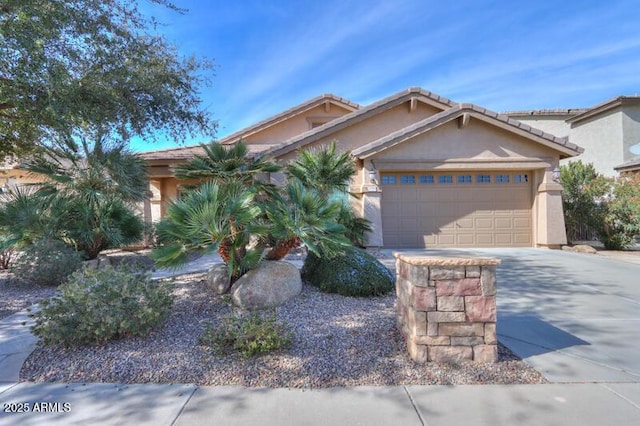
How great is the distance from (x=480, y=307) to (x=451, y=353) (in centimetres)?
55

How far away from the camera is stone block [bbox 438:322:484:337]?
10.9 ft

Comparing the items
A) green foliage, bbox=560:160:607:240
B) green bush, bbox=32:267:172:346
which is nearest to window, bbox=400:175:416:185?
green foliage, bbox=560:160:607:240

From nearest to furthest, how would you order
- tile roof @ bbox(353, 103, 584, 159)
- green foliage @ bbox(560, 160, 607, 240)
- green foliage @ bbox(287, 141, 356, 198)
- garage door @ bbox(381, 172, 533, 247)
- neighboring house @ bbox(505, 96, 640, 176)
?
green foliage @ bbox(287, 141, 356, 198) → tile roof @ bbox(353, 103, 584, 159) → garage door @ bbox(381, 172, 533, 247) → green foliage @ bbox(560, 160, 607, 240) → neighboring house @ bbox(505, 96, 640, 176)

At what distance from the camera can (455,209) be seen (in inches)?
461

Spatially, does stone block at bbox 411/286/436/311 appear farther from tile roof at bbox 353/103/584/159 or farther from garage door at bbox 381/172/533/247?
garage door at bbox 381/172/533/247

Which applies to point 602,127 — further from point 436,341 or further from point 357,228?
point 436,341

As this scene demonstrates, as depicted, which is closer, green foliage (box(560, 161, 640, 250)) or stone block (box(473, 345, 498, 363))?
stone block (box(473, 345, 498, 363))

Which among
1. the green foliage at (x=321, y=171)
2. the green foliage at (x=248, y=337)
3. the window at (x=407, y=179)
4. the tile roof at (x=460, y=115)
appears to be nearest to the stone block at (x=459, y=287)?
the green foliage at (x=248, y=337)

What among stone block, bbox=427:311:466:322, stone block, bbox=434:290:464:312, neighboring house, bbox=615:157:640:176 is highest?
neighboring house, bbox=615:157:640:176

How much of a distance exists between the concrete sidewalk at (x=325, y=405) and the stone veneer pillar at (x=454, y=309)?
0.40 metres

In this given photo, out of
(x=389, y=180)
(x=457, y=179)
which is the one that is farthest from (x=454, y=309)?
(x=457, y=179)

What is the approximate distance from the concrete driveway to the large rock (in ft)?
9.73

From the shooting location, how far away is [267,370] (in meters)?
3.23

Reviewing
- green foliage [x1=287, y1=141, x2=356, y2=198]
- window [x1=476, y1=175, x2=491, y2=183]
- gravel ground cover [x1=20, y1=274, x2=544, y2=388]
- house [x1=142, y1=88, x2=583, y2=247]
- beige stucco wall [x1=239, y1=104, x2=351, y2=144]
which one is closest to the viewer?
gravel ground cover [x1=20, y1=274, x2=544, y2=388]
